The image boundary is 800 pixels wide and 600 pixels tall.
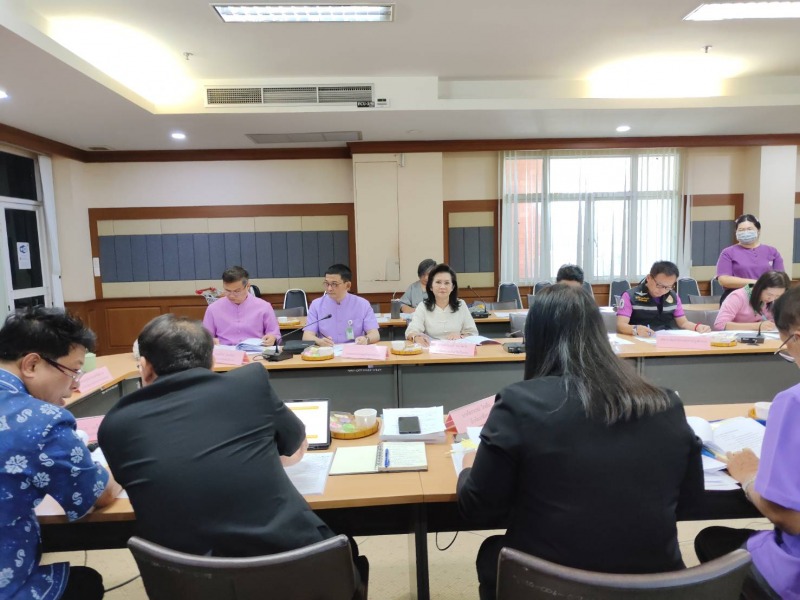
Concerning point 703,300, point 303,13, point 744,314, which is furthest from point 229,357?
point 703,300

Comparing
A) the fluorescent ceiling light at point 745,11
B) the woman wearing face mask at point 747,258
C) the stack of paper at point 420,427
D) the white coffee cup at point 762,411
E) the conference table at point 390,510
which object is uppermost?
the fluorescent ceiling light at point 745,11

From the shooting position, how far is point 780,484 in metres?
1.02

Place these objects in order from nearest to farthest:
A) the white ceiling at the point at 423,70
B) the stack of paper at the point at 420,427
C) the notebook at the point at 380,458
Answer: the notebook at the point at 380,458 → the stack of paper at the point at 420,427 → the white ceiling at the point at 423,70

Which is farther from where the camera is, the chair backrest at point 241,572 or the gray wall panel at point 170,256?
the gray wall panel at point 170,256

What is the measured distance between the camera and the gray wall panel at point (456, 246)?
6203 mm

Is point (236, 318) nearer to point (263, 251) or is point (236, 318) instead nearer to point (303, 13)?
point (303, 13)

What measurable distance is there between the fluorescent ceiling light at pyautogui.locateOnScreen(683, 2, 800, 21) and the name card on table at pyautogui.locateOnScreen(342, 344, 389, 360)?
318cm

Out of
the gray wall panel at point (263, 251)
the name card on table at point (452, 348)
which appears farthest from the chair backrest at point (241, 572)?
the gray wall panel at point (263, 251)

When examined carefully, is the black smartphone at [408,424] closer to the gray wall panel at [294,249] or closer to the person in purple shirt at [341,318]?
the person in purple shirt at [341,318]

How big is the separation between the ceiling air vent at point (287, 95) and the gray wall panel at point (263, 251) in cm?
198

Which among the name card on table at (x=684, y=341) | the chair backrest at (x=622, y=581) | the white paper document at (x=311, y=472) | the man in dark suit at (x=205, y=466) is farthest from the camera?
the name card on table at (x=684, y=341)

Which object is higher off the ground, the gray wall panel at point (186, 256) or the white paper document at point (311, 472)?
the gray wall panel at point (186, 256)

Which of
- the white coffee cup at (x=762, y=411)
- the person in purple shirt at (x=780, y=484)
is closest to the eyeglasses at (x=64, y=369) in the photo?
the person in purple shirt at (x=780, y=484)

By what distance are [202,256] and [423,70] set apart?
11.7ft
